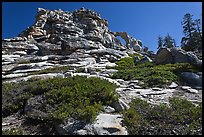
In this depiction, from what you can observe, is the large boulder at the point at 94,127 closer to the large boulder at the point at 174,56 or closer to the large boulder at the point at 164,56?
the large boulder at the point at 174,56

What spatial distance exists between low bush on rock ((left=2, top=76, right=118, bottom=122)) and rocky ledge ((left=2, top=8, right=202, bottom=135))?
302 millimetres

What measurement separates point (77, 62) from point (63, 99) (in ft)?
59.0

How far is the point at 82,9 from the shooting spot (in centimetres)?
5622

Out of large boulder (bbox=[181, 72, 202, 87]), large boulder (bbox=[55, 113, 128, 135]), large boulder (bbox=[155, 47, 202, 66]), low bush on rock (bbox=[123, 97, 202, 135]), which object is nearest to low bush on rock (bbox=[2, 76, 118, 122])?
large boulder (bbox=[55, 113, 128, 135])

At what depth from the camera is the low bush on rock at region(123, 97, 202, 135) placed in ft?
22.9

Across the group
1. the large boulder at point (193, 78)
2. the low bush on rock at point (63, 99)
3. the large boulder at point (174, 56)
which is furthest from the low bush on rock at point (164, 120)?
the large boulder at point (174, 56)

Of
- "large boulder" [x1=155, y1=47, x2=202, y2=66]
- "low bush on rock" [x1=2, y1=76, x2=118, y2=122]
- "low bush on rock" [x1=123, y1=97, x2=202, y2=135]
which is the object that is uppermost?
"large boulder" [x1=155, y1=47, x2=202, y2=66]

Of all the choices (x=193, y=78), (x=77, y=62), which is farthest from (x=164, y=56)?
(x=77, y=62)

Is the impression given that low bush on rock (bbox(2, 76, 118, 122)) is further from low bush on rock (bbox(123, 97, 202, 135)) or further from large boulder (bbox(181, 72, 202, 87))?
large boulder (bbox(181, 72, 202, 87))

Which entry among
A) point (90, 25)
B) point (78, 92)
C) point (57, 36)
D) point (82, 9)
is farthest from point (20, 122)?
point (82, 9)

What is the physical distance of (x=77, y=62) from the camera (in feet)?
87.9

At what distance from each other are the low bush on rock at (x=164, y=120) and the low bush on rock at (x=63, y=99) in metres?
1.24

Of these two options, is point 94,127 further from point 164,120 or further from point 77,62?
point 77,62

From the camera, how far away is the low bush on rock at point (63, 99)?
7.60 metres
